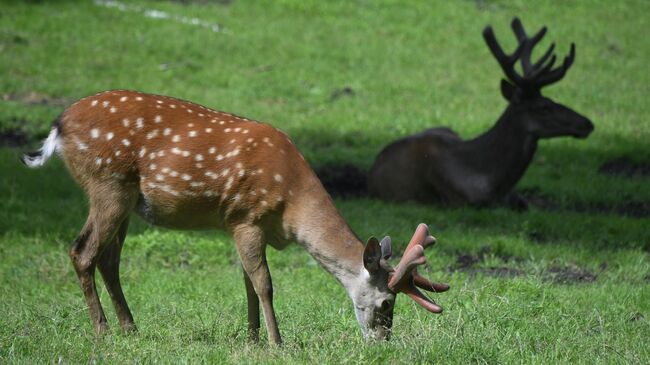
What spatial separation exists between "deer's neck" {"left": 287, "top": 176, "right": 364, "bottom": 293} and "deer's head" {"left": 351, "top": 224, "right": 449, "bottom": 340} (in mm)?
116

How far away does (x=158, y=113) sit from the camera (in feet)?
22.8

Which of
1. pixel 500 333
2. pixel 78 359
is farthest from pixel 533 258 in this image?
pixel 78 359

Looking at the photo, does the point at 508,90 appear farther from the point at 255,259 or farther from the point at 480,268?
the point at 255,259

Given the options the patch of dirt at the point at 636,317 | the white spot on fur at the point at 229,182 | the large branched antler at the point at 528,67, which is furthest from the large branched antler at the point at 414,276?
the large branched antler at the point at 528,67

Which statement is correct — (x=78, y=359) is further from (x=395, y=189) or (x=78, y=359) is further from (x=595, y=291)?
(x=395, y=189)

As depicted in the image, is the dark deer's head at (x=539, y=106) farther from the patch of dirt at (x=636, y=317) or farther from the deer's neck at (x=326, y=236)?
the deer's neck at (x=326, y=236)

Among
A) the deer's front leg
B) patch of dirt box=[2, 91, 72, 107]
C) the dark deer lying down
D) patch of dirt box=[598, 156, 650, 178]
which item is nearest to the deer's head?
the deer's front leg

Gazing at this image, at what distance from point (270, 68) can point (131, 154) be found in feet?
31.0

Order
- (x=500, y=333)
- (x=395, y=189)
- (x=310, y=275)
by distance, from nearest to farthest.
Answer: (x=500, y=333)
(x=310, y=275)
(x=395, y=189)

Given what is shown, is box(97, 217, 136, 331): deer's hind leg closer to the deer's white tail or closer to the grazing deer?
the grazing deer

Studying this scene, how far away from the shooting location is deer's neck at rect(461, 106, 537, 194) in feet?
38.7

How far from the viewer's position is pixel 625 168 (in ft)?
42.7

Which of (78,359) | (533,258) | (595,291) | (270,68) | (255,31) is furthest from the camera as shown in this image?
(255,31)

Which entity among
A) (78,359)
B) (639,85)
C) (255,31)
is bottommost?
(255,31)
